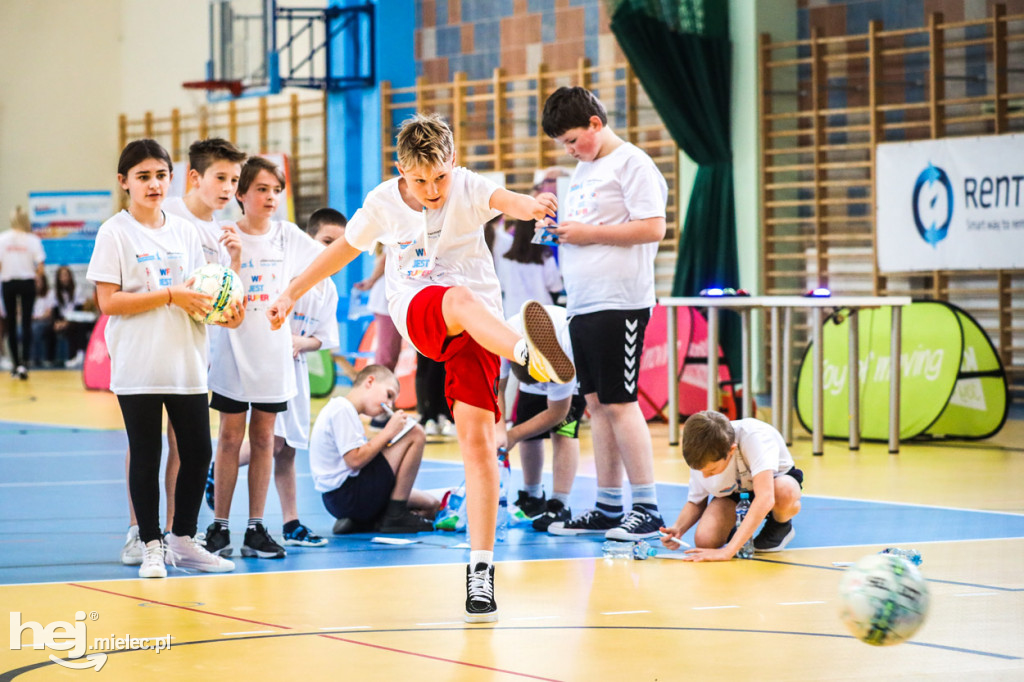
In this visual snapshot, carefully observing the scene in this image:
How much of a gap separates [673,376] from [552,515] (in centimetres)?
279

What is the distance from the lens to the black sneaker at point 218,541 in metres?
4.29

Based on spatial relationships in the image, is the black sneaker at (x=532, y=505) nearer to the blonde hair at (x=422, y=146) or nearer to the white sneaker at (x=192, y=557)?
the white sneaker at (x=192, y=557)

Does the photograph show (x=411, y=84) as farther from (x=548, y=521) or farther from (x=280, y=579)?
(x=280, y=579)

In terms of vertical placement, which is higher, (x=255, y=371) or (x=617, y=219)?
(x=617, y=219)

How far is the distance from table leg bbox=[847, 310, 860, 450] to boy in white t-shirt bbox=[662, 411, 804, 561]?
120 inches

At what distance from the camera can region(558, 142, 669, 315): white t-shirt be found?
14.9ft

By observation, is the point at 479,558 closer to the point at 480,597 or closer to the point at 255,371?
the point at 480,597

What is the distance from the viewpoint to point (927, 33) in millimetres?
9797

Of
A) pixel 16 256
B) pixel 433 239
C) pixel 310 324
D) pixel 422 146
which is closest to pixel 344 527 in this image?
pixel 310 324

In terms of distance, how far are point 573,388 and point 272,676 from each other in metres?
2.52

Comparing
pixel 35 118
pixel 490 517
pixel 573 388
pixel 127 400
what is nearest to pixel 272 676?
pixel 490 517

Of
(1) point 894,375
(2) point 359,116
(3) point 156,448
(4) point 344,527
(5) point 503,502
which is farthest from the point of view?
(2) point 359,116

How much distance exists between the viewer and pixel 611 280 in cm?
460

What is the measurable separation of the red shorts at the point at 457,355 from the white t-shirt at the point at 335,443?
4.79ft
